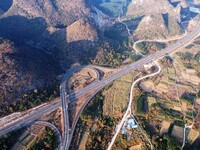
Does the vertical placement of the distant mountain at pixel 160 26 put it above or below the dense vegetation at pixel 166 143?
above

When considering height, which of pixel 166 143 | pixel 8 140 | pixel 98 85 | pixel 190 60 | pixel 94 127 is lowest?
pixel 166 143

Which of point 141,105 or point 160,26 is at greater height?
point 160,26

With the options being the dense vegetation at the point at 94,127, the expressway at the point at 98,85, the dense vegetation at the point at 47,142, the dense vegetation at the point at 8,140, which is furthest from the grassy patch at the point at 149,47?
the dense vegetation at the point at 8,140

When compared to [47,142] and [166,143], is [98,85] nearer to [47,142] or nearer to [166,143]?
[47,142]

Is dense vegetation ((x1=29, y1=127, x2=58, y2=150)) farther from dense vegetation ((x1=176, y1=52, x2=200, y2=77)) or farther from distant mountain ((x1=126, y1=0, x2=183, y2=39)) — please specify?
distant mountain ((x1=126, y1=0, x2=183, y2=39))

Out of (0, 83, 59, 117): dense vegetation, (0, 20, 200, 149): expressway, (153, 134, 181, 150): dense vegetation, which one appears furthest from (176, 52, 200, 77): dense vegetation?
(0, 83, 59, 117): dense vegetation

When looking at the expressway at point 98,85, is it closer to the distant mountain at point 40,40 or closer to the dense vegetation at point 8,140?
the dense vegetation at point 8,140

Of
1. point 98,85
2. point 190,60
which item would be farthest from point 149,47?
point 98,85

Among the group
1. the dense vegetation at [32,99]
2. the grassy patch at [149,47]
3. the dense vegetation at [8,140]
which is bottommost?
the dense vegetation at [8,140]
